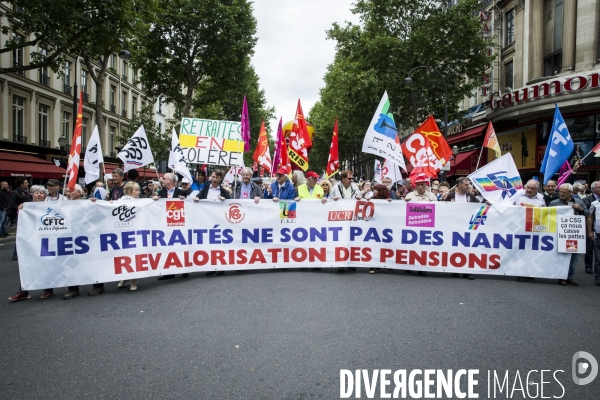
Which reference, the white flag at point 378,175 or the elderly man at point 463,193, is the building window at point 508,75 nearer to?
the white flag at point 378,175

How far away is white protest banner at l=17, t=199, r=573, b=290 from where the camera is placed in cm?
646

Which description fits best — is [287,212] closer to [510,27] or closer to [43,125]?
[510,27]

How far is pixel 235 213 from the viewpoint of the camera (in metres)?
7.52

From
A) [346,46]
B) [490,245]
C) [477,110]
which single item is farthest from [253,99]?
[490,245]

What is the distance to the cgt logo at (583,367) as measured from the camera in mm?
3520

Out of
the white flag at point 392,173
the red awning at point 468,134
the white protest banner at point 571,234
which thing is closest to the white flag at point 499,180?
the white protest banner at point 571,234

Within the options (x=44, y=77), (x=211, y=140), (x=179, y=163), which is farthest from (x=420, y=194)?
(x=44, y=77)

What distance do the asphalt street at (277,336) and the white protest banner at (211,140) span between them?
2.55 m

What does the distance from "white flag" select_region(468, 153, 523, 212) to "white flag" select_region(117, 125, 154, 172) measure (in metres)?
6.75

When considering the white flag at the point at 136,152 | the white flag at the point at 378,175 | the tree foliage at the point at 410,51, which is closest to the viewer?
the white flag at the point at 136,152

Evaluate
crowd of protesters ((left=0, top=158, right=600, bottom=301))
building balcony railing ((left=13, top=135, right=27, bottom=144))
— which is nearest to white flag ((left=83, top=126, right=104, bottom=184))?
crowd of protesters ((left=0, top=158, right=600, bottom=301))

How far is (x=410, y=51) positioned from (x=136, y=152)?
19.5 metres

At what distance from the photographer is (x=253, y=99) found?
43125 millimetres

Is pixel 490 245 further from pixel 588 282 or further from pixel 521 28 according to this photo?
pixel 521 28
